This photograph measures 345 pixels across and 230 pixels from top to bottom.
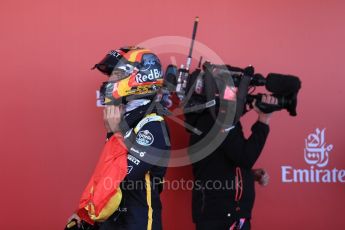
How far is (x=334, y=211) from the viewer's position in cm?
287

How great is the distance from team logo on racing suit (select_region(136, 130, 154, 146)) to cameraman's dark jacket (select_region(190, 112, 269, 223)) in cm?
42

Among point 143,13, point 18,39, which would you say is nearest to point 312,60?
point 143,13

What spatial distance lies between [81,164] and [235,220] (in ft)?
3.10

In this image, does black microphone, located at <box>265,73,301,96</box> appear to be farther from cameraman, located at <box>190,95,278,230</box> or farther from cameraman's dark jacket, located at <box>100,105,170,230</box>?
cameraman's dark jacket, located at <box>100,105,170,230</box>

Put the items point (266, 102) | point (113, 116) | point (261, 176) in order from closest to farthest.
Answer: point (113, 116)
point (266, 102)
point (261, 176)

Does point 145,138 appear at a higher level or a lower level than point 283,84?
lower

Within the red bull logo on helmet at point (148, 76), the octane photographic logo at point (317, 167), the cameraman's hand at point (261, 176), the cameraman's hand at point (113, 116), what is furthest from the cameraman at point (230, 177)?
the octane photographic logo at point (317, 167)

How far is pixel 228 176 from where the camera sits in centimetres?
229

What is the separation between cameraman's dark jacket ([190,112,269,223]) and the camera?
2.20 meters

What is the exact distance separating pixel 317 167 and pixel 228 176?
782mm

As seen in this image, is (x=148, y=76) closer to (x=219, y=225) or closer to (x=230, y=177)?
(x=230, y=177)

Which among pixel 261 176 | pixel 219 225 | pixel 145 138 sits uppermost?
pixel 145 138

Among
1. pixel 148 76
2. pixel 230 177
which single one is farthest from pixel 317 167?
pixel 148 76

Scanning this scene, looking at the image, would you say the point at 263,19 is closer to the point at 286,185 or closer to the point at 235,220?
the point at 286,185
